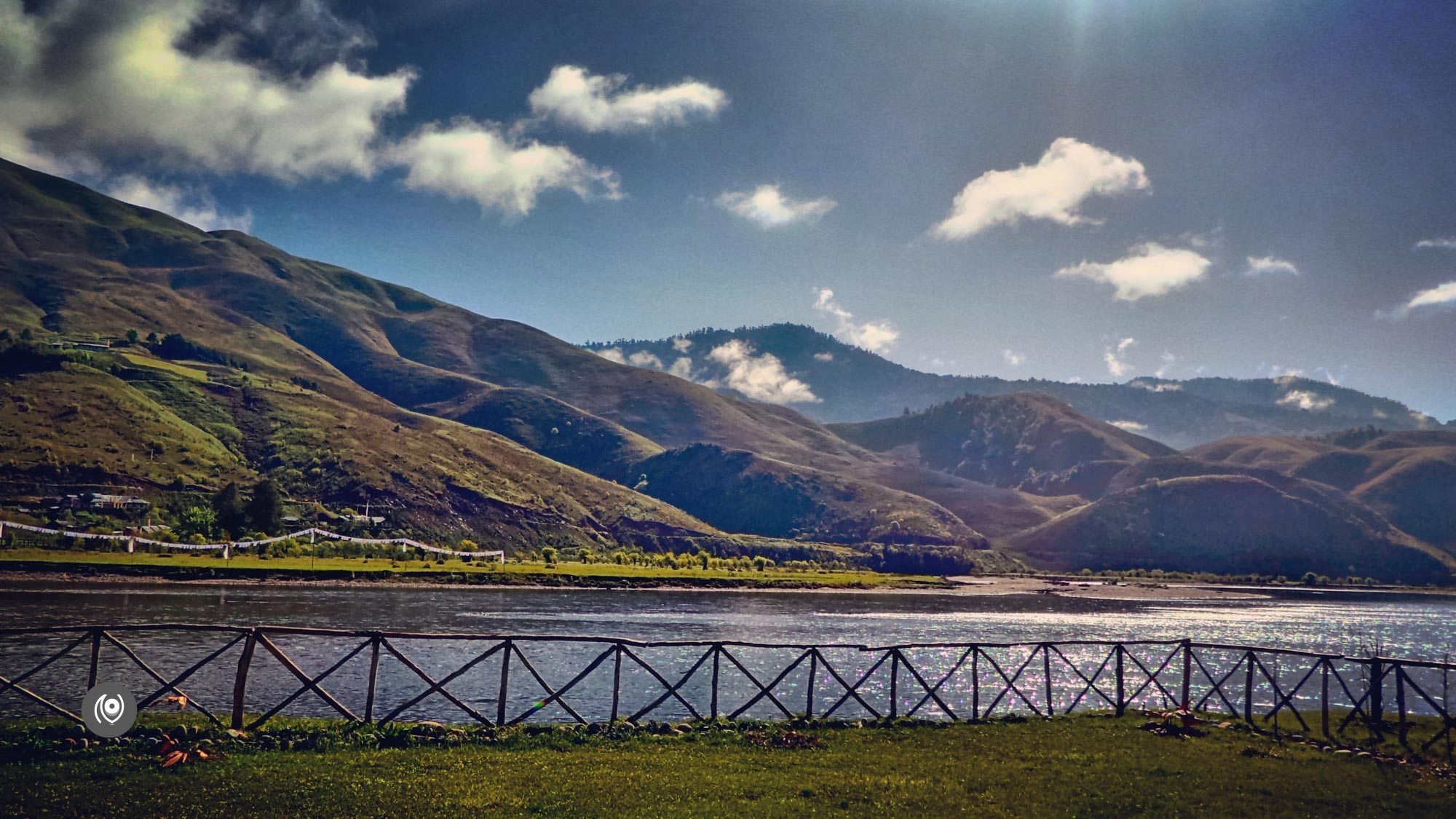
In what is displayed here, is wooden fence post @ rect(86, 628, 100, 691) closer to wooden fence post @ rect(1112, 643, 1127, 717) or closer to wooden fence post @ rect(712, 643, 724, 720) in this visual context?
wooden fence post @ rect(712, 643, 724, 720)

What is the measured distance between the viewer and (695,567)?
197250mm

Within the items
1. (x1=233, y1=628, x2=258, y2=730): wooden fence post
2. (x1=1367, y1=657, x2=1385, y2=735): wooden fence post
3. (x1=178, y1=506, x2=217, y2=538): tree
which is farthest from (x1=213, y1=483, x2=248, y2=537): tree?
(x1=1367, y1=657, x2=1385, y2=735): wooden fence post

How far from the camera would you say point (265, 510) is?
528ft

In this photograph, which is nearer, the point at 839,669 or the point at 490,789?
the point at 490,789

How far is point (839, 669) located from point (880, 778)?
39.2 metres

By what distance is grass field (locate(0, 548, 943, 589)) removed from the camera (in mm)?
108562

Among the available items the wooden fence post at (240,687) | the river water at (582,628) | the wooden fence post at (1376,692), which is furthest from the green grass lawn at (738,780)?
the river water at (582,628)

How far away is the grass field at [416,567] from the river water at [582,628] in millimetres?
10016

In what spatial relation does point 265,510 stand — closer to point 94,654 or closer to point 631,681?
point 631,681

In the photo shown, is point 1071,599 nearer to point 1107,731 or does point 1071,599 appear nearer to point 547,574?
point 547,574

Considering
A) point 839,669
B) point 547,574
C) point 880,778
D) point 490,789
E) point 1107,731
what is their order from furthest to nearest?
point 547,574 → point 839,669 → point 1107,731 → point 880,778 → point 490,789

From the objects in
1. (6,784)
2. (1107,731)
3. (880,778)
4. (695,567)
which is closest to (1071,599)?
(695,567)

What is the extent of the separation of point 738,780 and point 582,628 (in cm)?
5945

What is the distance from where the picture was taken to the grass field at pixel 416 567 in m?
109
